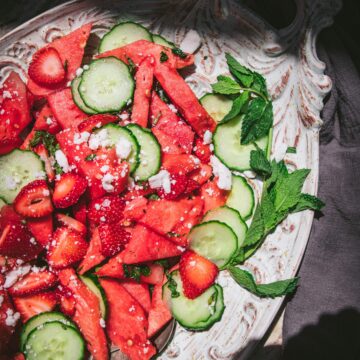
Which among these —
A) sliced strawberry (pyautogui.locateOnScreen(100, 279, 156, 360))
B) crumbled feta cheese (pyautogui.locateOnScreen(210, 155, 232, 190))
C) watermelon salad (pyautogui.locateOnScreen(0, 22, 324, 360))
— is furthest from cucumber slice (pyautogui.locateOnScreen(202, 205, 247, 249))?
sliced strawberry (pyautogui.locateOnScreen(100, 279, 156, 360))

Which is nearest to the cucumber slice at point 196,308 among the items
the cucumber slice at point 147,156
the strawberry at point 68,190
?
the cucumber slice at point 147,156

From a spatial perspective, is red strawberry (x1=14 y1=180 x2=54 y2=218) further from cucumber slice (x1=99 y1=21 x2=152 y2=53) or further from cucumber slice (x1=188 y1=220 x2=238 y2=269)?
cucumber slice (x1=99 y1=21 x2=152 y2=53)

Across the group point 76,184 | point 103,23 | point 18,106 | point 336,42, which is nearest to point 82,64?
point 103,23

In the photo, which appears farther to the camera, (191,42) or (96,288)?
(191,42)

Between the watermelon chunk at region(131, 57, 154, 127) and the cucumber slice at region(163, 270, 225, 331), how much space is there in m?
0.88

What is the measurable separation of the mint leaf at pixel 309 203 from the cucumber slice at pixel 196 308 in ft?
2.14

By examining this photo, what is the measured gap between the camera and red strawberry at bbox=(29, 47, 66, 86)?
85.7 inches

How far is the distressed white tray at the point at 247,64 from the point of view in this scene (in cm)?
213

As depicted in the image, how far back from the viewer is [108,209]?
6.64 ft

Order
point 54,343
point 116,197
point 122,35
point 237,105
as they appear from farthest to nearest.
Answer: point 122,35 → point 237,105 → point 116,197 → point 54,343

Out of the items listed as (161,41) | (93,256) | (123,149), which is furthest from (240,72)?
(93,256)

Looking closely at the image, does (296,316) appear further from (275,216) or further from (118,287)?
(118,287)

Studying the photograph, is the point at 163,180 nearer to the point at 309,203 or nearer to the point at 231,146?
the point at 231,146

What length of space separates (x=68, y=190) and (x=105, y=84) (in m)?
0.63
